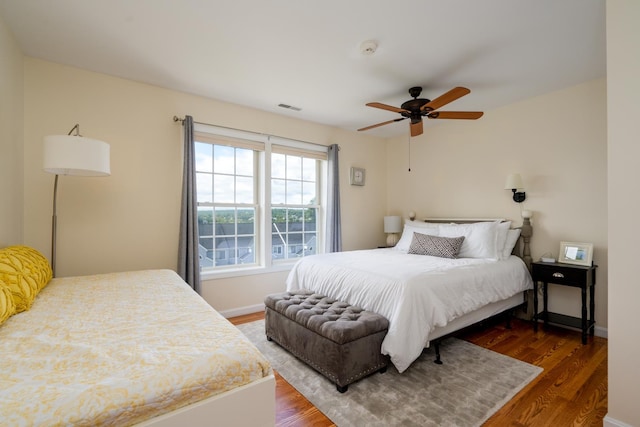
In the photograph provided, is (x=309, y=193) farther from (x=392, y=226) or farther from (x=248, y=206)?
(x=392, y=226)

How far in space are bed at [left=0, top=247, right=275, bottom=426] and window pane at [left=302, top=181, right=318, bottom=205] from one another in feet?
9.50

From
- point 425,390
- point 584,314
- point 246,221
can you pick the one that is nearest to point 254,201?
point 246,221

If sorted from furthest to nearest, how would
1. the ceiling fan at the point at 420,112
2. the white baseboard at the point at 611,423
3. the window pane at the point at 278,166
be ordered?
the window pane at the point at 278,166 < the ceiling fan at the point at 420,112 < the white baseboard at the point at 611,423

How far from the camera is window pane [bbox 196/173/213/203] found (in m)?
3.51

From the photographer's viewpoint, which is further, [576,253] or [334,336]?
[576,253]

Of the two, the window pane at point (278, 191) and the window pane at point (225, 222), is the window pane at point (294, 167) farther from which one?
the window pane at point (225, 222)

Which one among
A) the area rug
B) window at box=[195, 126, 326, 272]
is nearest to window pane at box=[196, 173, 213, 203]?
window at box=[195, 126, 326, 272]

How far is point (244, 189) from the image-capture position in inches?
151

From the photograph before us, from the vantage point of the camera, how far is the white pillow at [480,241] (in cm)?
325

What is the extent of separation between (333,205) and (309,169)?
66 cm

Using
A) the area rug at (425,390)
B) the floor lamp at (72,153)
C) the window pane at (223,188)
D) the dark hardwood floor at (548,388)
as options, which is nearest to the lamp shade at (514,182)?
the dark hardwood floor at (548,388)

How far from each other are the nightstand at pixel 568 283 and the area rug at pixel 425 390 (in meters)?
0.99

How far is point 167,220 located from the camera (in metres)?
3.19

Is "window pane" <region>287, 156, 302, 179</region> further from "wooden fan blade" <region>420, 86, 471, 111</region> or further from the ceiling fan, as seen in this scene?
"wooden fan blade" <region>420, 86, 471, 111</region>
